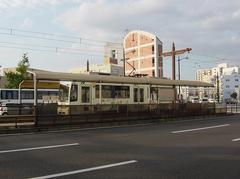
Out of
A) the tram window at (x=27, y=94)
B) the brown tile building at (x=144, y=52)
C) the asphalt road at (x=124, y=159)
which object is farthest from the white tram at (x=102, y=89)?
the brown tile building at (x=144, y=52)

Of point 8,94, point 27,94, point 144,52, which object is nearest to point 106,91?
point 27,94

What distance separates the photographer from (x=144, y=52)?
346 feet

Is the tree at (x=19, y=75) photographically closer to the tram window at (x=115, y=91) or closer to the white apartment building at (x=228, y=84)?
the tram window at (x=115, y=91)

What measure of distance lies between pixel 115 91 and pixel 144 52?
77530 mm

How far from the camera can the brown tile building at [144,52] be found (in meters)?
99.7

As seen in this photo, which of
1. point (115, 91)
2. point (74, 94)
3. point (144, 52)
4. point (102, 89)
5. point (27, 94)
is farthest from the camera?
point (144, 52)

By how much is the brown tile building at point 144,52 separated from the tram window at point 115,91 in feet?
218

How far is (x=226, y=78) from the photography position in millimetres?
147250

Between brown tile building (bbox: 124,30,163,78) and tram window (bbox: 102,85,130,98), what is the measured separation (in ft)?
218

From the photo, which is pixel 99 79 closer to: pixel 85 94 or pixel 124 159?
pixel 85 94

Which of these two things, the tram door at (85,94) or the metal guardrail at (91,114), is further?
the tram door at (85,94)

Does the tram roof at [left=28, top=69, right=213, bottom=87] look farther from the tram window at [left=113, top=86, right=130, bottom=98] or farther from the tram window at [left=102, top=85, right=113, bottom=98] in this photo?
the tram window at [left=113, top=86, right=130, bottom=98]

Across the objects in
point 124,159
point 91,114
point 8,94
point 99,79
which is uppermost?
point 99,79

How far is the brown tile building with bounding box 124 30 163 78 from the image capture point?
99688mm
